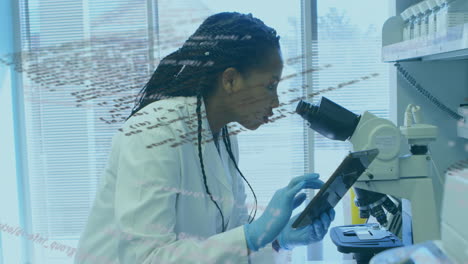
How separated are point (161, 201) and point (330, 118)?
1.49 feet

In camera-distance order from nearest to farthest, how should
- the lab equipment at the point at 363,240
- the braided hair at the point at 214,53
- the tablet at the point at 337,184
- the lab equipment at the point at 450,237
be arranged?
the lab equipment at the point at 450,237 → the braided hair at the point at 214,53 → the tablet at the point at 337,184 → the lab equipment at the point at 363,240

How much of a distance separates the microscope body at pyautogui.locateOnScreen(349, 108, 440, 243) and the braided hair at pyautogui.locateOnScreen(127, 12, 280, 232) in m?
0.40

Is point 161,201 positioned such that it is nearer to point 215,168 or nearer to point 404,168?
point 215,168

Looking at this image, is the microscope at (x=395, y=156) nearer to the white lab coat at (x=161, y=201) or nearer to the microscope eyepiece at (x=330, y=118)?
the microscope eyepiece at (x=330, y=118)

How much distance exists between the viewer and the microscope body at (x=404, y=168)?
0.94 m

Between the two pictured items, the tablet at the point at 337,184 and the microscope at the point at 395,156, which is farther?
the microscope at the point at 395,156

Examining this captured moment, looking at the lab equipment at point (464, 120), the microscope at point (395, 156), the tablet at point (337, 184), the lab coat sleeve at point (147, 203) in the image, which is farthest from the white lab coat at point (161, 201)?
the lab equipment at point (464, 120)

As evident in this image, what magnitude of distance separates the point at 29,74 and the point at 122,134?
20cm

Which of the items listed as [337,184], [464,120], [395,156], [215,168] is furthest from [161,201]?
[464,120]

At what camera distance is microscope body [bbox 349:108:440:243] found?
94 cm

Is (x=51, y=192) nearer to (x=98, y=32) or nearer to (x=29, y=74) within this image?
(x=29, y=74)

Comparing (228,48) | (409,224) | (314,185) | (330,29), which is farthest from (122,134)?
(409,224)

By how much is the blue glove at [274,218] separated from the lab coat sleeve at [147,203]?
13 centimetres

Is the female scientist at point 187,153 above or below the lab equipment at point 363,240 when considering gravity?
above
